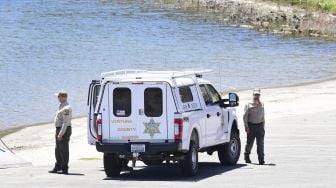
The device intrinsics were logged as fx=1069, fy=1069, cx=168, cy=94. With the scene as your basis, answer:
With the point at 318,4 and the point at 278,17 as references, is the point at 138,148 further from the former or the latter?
the point at 318,4

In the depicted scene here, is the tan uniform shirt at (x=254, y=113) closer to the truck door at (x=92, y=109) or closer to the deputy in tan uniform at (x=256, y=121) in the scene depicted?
the deputy in tan uniform at (x=256, y=121)

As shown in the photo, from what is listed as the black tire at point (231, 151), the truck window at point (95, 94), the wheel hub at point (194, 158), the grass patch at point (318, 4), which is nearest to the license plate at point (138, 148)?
the wheel hub at point (194, 158)

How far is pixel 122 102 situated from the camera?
20.5 metres

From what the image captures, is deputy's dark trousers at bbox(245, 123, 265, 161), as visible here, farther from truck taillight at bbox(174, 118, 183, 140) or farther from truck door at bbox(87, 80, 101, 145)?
truck door at bbox(87, 80, 101, 145)

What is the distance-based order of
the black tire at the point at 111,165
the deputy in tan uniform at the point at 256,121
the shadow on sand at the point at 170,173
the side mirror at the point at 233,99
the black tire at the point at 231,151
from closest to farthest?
the shadow on sand at the point at 170,173, the black tire at the point at 111,165, the side mirror at the point at 233,99, the black tire at the point at 231,151, the deputy in tan uniform at the point at 256,121

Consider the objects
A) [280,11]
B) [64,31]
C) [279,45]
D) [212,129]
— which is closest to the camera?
[212,129]

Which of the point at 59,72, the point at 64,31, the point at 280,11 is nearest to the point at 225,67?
the point at 59,72

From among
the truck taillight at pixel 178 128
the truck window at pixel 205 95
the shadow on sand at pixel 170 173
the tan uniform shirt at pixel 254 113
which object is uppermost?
the truck window at pixel 205 95

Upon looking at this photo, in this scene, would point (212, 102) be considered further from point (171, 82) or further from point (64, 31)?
point (64, 31)

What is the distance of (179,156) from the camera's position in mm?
20500

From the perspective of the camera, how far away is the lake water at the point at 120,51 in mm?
50375

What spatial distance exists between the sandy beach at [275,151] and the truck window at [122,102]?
132 cm

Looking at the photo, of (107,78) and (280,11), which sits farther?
(280,11)

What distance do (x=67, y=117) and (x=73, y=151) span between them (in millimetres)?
5738
